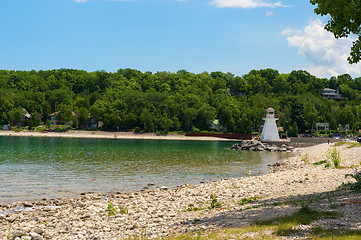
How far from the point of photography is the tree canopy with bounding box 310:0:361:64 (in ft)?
46.6

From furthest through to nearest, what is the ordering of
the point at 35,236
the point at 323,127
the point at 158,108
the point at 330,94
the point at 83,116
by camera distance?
the point at 330,94
the point at 158,108
the point at 83,116
the point at 323,127
the point at 35,236

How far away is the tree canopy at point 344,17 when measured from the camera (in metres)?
14.2

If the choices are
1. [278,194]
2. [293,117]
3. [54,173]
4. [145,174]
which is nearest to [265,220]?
[278,194]

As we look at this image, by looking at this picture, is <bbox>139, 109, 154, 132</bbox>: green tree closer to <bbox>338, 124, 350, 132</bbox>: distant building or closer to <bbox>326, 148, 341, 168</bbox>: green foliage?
<bbox>338, 124, 350, 132</bbox>: distant building

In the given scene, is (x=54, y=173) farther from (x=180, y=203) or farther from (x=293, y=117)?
(x=293, y=117)

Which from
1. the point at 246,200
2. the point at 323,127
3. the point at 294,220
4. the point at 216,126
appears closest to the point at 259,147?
the point at 246,200

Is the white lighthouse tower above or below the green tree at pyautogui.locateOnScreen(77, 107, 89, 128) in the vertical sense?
below

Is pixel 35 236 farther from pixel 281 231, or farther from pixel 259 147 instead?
pixel 259 147

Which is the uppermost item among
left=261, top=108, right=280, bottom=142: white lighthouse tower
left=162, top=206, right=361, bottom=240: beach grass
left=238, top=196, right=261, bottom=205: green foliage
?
left=261, top=108, right=280, bottom=142: white lighthouse tower

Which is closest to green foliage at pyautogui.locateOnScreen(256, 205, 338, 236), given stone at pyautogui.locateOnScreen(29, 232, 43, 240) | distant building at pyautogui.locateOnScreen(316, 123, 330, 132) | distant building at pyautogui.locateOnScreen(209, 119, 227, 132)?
stone at pyautogui.locateOnScreen(29, 232, 43, 240)

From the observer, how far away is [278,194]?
17.9 m

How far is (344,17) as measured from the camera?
15.1 metres

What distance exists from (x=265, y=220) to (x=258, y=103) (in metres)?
132

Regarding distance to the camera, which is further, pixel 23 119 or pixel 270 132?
pixel 23 119
